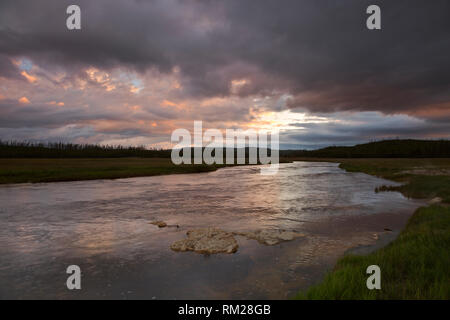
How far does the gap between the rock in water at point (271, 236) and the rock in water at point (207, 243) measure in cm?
112

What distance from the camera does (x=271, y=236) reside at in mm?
12484

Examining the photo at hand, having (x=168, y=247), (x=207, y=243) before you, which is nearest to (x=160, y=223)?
(x=168, y=247)

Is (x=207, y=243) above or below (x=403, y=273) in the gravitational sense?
below

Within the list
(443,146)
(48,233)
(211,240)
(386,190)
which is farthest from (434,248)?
(443,146)

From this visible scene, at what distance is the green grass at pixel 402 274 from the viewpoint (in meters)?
6.03

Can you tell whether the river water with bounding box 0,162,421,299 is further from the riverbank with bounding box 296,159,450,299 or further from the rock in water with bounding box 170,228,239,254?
the riverbank with bounding box 296,159,450,299

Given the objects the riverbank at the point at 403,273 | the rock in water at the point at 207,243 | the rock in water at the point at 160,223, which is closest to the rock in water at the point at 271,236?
the rock in water at the point at 207,243

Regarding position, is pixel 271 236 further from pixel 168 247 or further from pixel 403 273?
pixel 403 273

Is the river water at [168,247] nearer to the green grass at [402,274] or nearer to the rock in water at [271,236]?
the rock in water at [271,236]

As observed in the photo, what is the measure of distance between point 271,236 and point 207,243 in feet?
11.1

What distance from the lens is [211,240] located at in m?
11.7
